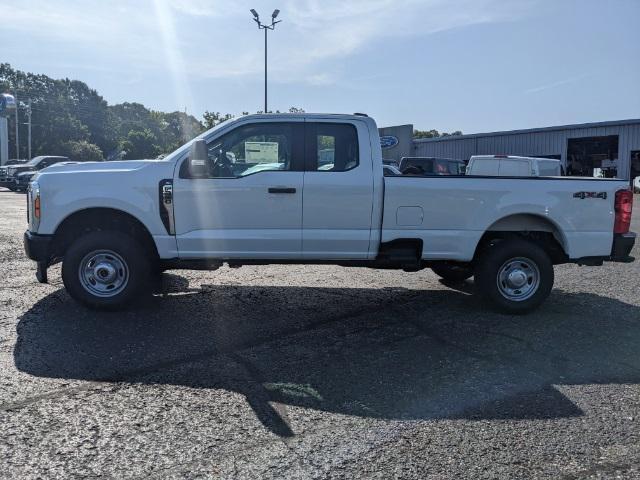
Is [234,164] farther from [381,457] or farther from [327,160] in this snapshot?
[381,457]

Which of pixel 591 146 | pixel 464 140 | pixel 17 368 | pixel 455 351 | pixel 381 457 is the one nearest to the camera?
pixel 381 457

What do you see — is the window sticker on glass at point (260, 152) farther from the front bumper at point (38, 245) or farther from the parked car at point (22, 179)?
the parked car at point (22, 179)

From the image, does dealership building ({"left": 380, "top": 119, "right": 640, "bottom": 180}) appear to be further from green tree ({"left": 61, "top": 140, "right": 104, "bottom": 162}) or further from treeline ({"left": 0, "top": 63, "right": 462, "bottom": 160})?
green tree ({"left": 61, "top": 140, "right": 104, "bottom": 162})

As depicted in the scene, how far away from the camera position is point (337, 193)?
19.8ft

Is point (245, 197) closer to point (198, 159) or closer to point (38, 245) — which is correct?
point (198, 159)

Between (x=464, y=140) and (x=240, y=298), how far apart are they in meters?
38.1

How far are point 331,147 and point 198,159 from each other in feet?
4.62

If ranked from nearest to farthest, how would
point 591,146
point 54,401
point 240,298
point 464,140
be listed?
point 54,401 < point 240,298 < point 591,146 < point 464,140

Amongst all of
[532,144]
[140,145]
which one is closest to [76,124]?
[140,145]

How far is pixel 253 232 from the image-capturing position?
19.9 feet

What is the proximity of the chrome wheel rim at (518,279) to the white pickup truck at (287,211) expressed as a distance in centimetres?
3

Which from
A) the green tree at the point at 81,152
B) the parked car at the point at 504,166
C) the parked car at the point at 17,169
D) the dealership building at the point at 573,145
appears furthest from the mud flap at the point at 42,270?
the green tree at the point at 81,152

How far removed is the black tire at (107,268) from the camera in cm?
598

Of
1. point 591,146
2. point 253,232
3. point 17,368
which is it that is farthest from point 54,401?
point 591,146
